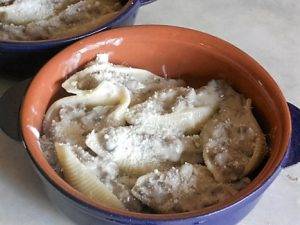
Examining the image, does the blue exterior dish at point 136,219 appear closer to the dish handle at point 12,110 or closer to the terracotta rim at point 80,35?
the dish handle at point 12,110

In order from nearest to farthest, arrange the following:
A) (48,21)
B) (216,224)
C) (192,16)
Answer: (216,224), (48,21), (192,16)

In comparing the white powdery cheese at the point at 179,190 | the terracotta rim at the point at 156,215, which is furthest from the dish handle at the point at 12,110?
the white powdery cheese at the point at 179,190

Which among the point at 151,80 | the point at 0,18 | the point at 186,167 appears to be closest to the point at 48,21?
the point at 0,18

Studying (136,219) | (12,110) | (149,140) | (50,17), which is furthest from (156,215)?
(50,17)

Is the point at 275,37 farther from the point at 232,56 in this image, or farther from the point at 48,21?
the point at 48,21

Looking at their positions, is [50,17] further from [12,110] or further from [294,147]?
[294,147]

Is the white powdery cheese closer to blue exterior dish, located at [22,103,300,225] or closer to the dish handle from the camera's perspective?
blue exterior dish, located at [22,103,300,225]

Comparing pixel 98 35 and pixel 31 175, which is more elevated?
pixel 98 35
